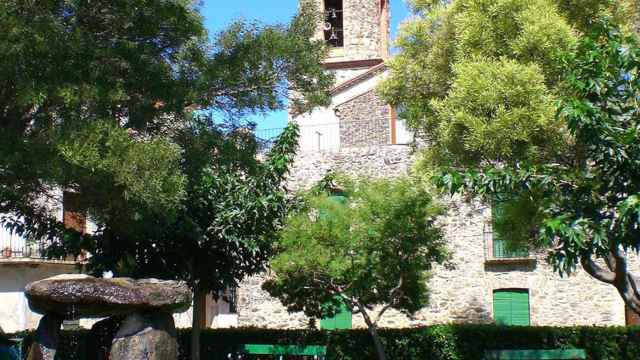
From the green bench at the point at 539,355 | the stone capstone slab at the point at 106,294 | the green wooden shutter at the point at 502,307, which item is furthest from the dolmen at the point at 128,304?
the green wooden shutter at the point at 502,307

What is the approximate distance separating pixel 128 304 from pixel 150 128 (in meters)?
3.20

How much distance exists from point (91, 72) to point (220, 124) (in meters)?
2.80

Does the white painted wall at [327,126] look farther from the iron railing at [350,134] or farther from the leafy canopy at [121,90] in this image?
the leafy canopy at [121,90]

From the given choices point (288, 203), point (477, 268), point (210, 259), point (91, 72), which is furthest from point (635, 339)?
point (91, 72)

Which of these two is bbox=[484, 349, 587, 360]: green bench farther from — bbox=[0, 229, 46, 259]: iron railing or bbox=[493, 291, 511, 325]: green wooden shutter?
bbox=[0, 229, 46, 259]: iron railing

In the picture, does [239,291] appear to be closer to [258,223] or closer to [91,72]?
[258,223]

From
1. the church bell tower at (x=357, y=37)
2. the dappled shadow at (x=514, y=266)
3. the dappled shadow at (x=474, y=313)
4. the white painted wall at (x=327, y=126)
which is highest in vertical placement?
the church bell tower at (x=357, y=37)

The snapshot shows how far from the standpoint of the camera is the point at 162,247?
14.7m

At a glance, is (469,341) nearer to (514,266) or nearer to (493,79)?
(514,266)

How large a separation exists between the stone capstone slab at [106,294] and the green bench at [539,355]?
6969mm

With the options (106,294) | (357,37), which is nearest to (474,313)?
(106,294)

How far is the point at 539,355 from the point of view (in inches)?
591

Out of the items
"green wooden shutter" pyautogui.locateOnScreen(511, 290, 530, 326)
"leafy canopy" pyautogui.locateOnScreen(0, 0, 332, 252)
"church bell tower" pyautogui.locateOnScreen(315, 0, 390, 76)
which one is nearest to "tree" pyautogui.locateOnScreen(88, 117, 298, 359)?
"leafy canopy" pyautogui.locateOnScreen(0, 0, 332, 252)

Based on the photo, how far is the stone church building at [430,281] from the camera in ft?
67.9
